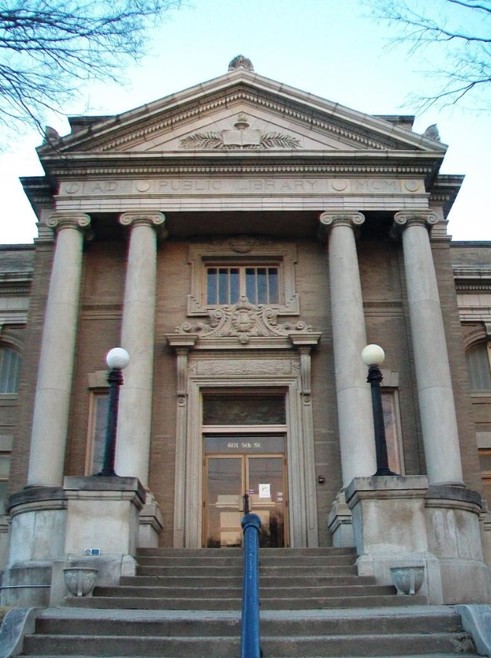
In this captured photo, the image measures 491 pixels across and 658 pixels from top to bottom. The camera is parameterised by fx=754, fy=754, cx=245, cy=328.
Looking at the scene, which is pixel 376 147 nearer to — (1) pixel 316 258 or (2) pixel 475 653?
(1) pixel 316 258

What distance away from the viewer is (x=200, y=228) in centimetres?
1983

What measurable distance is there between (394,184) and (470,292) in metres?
4.98

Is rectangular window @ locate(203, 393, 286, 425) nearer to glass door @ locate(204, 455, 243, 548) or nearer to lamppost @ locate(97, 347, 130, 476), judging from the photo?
glass door @ locate(204, 455, 243, 548)

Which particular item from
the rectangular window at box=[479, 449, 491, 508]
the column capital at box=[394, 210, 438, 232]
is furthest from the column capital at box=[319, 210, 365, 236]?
the rectangular window at box=[479, 449, 491, 508]

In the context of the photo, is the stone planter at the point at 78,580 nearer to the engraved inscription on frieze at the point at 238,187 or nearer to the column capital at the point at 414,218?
the engraved inscription on frieze at the point at 238,187

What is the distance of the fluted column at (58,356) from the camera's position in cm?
1638

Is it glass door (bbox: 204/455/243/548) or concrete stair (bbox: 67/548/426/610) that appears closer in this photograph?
concrete stair (bbox: 67/548/426/610)

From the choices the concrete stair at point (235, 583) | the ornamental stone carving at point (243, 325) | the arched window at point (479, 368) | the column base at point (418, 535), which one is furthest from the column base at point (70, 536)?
the arched window at point (479, 368)

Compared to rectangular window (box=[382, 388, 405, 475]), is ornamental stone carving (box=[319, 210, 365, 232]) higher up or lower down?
higher up

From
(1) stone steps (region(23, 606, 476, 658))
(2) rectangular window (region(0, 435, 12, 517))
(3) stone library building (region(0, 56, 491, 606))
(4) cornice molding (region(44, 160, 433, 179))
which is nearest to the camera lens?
(1) stone steps (region(23, 606, 476, 658))

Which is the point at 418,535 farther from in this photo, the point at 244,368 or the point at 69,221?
the point at 69,221

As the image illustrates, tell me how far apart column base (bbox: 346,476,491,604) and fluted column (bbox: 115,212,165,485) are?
5058 millimetres

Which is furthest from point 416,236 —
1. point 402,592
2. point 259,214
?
point 402,592

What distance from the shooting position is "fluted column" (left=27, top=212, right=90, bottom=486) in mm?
16375
